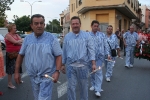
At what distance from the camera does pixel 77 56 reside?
15.3 ft

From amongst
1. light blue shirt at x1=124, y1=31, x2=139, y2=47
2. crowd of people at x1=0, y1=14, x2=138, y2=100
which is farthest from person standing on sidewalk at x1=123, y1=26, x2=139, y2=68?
crowd of people at x1=0, y1=14, x2=138, y2=100

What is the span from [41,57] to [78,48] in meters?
1.08

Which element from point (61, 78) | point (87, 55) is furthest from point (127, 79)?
point (87, 55)

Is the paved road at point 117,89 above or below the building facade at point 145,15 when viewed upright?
below

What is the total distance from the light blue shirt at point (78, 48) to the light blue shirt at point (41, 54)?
86 cm

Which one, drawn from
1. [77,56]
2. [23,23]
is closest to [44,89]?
[77,56]

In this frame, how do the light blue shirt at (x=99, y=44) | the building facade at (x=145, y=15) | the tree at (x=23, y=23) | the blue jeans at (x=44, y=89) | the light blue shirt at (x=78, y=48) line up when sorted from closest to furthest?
the blue jeans at (x=44, y=89) → the light blue shirt at (x=78, y=48) → the light blue shirt at (x=99, y=44) → the tree at (x=23, y=23) → the building facade at (x=145, y=15)

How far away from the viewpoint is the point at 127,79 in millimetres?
8586

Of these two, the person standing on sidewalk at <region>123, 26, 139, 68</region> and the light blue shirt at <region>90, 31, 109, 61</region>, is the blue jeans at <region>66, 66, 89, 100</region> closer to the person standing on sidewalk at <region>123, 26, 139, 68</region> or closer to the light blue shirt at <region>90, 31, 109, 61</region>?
the light blue shirt at <region>90, 31, 109, 61</region>

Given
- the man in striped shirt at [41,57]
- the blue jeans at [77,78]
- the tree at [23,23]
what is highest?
the tree at [23,23]

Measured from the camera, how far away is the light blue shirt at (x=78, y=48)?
4.67 metres

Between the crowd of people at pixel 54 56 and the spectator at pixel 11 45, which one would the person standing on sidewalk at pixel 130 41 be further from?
the spectator at pixel 11 45

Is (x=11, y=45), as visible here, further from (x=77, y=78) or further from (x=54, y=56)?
(x=54, y=56)

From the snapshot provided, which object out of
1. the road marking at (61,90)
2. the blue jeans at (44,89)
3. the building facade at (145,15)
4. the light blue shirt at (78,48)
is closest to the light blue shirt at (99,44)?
the road marking at (61,90)
